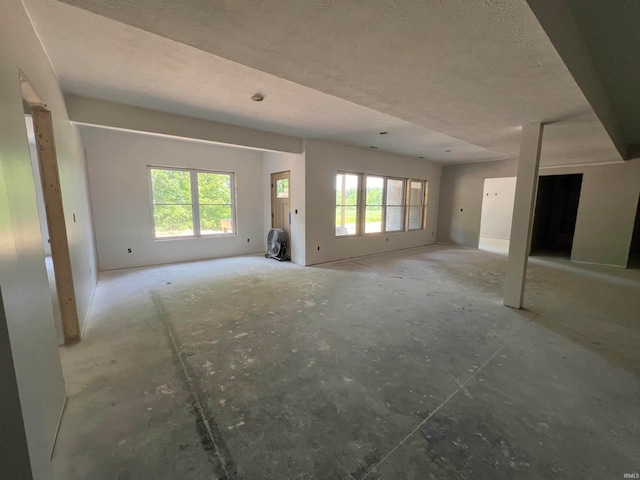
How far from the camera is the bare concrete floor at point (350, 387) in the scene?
1451mm

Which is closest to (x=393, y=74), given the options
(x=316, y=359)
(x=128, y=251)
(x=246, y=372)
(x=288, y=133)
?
(x=316, y=359)

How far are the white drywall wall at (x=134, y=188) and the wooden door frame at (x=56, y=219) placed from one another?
9.83ft

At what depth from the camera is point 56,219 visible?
2467mm

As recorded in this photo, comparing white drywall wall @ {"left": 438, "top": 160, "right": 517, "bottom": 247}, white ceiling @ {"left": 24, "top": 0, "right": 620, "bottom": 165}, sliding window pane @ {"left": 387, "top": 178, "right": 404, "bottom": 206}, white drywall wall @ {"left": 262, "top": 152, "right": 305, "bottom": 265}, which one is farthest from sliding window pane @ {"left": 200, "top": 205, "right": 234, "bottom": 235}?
white drywall wall @ {"left": 438, "top": 160, "right": 517, "bottom": 247}

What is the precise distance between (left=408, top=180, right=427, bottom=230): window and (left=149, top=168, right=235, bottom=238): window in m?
5.20

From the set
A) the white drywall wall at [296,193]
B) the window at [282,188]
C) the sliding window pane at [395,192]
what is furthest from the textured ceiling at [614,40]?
the window at [282,188]

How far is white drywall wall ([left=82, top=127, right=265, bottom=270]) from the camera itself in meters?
4.95

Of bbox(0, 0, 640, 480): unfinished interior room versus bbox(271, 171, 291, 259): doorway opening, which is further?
bbox(271, 171, 291, 259): doorway opening

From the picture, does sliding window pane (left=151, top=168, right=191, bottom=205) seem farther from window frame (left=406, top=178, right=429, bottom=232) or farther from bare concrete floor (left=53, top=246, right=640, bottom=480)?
window frame (left=406, top=178, right=429, bottom=232)

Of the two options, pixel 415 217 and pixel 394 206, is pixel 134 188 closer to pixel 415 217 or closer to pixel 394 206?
pixel 394 206

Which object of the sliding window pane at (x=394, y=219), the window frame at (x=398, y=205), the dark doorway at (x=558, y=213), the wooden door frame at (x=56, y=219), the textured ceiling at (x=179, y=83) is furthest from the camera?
the dark doorway at (x=558, y=213)

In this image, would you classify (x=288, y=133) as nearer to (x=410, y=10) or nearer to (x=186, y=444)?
(x=410, y=10)

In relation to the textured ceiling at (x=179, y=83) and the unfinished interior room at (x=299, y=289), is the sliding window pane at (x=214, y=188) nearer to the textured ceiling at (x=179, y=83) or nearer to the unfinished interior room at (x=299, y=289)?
the unfinished interior room at (x=299, y=289)

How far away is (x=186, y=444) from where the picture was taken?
1534mm
